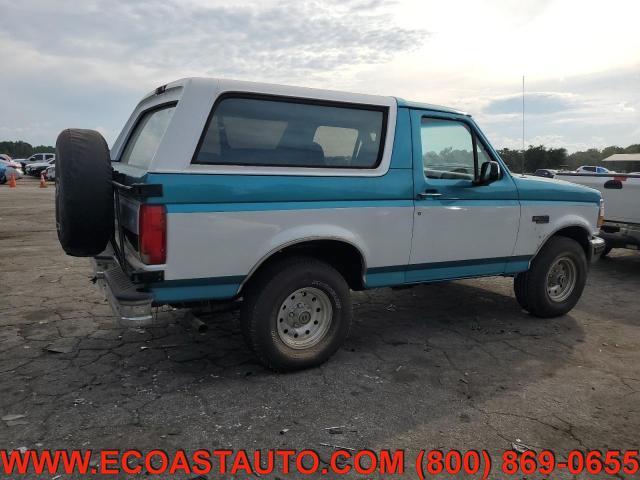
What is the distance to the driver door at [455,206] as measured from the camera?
4004mm

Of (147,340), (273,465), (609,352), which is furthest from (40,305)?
(609,352)

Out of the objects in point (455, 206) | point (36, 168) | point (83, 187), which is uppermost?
point (36, 168)

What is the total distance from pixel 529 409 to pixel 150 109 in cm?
374

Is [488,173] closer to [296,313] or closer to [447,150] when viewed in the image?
[447,150]

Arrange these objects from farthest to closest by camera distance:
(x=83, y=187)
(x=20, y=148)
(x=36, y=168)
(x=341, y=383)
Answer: (x=20, y=148), (x=36, y=168), (x=341, y=383), (x=83, y=187)

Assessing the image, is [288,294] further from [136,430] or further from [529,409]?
[529,409]

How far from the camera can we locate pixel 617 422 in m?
3.07

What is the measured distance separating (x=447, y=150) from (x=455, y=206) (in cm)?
56

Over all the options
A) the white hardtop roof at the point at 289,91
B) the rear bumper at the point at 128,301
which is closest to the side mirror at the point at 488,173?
the white hardtop roof at the point at 289,91

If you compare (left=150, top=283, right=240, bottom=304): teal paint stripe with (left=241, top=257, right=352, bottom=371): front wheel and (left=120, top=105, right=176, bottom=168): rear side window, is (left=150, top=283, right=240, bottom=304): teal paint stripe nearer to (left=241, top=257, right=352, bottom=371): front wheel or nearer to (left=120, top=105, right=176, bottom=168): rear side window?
(left=241, top=257, right=352, bottom=371): front wheel

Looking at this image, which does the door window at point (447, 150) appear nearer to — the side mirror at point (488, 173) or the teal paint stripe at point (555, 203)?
the side mirror at point (488, 173)

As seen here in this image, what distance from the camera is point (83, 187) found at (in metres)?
3.05

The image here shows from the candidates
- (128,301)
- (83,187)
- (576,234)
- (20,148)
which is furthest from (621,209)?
(20,148)

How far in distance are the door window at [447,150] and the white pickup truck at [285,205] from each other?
16mm
